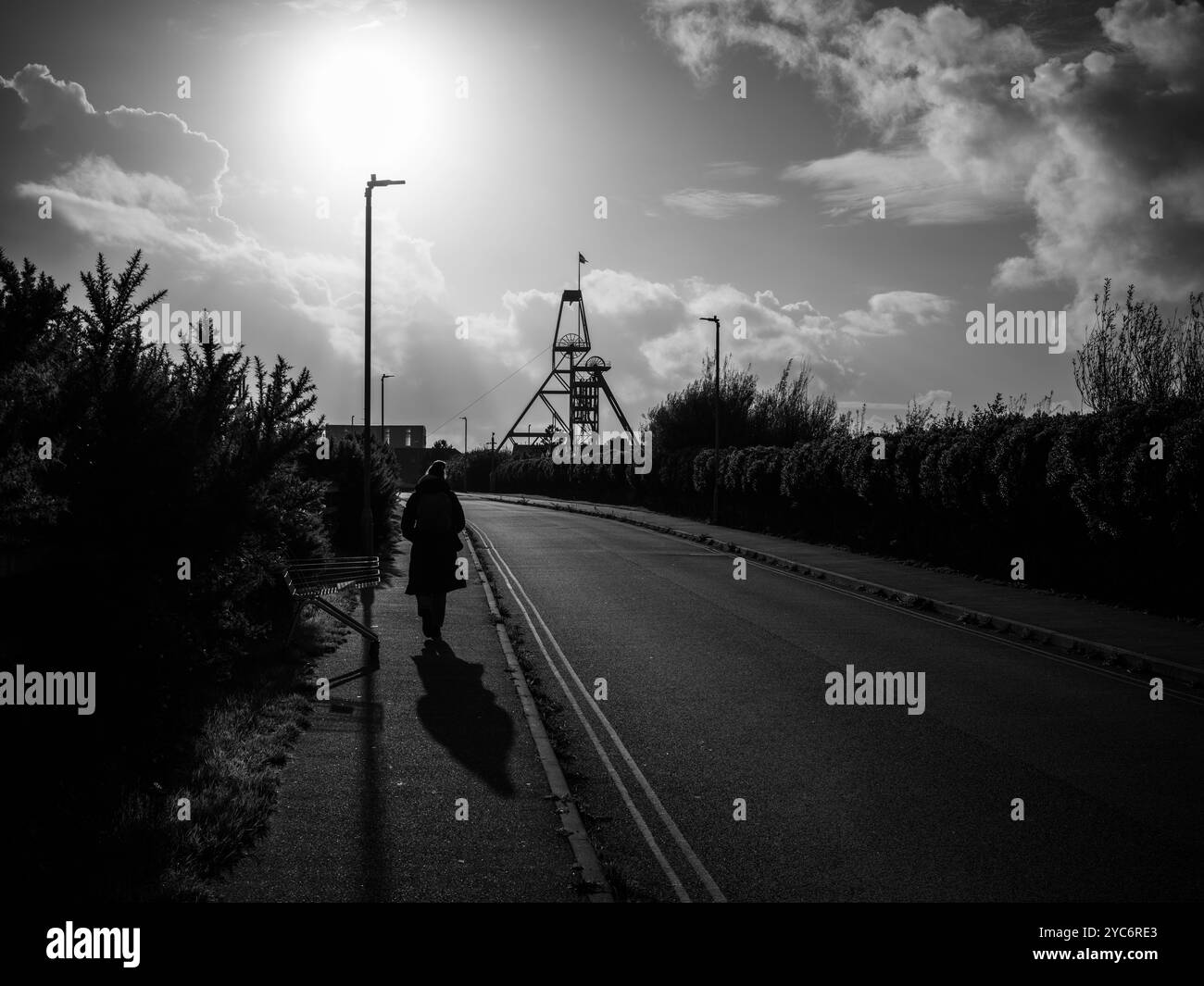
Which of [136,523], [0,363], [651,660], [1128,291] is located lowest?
[651,660]

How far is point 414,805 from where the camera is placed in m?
6.09

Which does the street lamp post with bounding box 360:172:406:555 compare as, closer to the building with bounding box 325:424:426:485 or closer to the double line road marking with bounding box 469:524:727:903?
the double line road marking with bounding box 469:524:727:903

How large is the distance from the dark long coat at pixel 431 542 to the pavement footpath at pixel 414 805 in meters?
1.82

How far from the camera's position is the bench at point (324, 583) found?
10336mm

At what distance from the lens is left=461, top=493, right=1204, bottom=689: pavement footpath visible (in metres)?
11.2

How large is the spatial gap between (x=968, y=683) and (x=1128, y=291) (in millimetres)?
19196

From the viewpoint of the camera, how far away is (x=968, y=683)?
10.1 metres

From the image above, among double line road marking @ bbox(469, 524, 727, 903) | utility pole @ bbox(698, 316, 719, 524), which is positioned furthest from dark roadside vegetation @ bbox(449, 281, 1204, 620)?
double line road marking @ bbox(469, 524, 727, 903)

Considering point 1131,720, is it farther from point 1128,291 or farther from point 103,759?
point 1128,291

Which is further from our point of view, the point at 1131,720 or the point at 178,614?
the point at 1131,720

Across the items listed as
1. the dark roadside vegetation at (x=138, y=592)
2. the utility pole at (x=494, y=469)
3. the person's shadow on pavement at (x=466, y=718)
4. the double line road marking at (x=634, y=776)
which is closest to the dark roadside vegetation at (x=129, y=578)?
the dark roadside vegetation at (x=138, y=592)

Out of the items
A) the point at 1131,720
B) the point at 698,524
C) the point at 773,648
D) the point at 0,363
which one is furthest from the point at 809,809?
the point at 698,524

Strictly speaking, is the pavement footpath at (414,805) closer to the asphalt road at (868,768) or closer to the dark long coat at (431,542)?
the asphalt road at (868,768)
